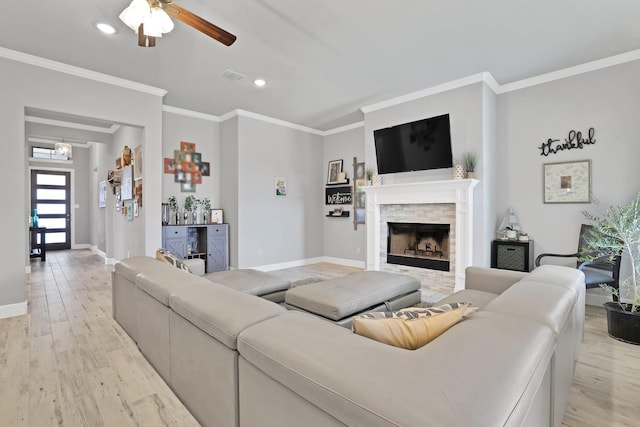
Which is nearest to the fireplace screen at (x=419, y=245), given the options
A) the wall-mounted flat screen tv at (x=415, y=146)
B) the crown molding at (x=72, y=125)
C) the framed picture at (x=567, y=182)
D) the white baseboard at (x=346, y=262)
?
the wall-mounted flat screen tv at (x=415, y=146)

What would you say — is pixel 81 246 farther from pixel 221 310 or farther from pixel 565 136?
pixel 565 136

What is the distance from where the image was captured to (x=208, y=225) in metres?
5.29

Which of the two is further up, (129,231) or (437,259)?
(129,231)

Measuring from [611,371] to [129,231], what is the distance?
20.3 feet

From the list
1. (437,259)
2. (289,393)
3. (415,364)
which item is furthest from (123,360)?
(437,259)

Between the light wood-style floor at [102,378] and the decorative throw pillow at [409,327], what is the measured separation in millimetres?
1156

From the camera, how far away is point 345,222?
21.1ft

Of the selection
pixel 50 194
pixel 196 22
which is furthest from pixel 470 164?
pixel 50 194

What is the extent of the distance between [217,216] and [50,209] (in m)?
6.37

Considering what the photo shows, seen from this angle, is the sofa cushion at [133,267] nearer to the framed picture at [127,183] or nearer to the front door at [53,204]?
the framed picture at [127,183]

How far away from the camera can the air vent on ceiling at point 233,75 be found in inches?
154

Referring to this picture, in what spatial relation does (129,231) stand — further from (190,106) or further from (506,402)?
(506,402)

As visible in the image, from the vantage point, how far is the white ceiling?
2.69 metres

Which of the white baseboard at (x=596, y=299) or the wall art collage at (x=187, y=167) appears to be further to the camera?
the wall art collage at (x=187, y=167)
